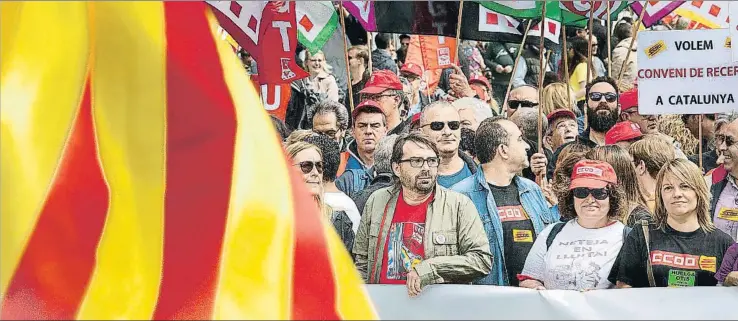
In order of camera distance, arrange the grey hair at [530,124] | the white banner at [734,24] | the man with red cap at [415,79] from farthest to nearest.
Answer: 1. the man with red cap at [415,79]
2. the grey hair at [530,124]
3. the white banner at [734,24]

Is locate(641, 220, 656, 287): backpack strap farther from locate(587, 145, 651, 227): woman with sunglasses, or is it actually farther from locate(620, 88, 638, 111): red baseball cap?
locate(620, 88, 638, 111): red baseball cap

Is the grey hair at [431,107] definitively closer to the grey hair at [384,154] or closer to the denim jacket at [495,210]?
the grey hair at [384,154]

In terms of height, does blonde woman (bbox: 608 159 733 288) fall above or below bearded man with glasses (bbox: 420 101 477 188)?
below

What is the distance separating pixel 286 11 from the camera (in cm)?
733

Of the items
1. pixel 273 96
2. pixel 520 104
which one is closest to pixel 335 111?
pixel 273 96

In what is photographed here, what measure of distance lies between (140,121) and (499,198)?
4.16 metres

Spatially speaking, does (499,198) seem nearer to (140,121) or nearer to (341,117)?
(341,117)

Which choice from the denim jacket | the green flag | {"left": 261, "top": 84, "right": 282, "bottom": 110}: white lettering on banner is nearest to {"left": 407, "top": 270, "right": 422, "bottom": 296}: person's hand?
the denim jacket

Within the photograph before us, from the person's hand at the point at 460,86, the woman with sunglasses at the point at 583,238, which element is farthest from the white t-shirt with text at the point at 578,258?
the person's hand at the point at 460,86

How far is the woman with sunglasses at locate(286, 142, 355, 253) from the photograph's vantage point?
5754 mm

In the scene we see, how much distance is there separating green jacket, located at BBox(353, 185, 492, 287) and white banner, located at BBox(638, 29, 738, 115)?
1269 millimetres

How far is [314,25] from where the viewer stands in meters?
8.05

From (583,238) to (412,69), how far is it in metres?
3.53

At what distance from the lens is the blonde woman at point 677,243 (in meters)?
5.14
